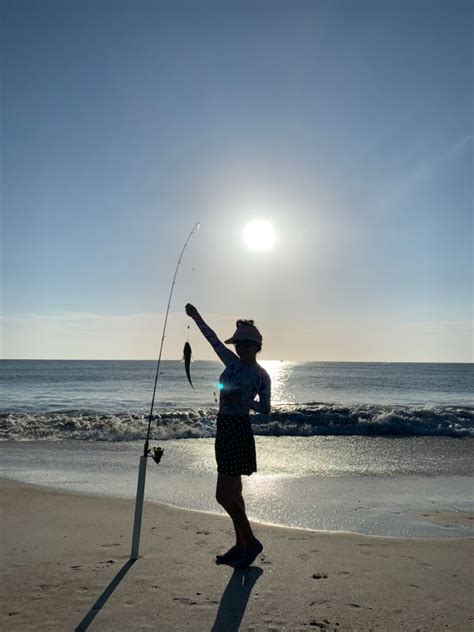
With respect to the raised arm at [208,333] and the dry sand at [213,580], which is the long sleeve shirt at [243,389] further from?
the dry sand at [213,580]

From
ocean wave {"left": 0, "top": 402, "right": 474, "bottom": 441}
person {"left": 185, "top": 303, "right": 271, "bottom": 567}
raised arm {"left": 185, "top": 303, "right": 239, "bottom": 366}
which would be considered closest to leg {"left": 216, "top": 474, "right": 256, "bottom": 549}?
person {"left": 185, "top": 303, "right": 271, "bottom": 567}

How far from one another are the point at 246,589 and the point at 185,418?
1450 cm

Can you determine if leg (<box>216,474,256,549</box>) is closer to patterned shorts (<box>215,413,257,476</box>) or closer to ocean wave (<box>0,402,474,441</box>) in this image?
patterned shorts (<box>215,413,257,476</box>)

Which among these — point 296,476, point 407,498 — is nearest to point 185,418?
point 296,476

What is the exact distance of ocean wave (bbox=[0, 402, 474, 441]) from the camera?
46.7 ft

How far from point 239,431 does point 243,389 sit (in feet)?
1.18

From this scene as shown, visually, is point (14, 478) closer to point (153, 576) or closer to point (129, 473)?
point (129, 473)

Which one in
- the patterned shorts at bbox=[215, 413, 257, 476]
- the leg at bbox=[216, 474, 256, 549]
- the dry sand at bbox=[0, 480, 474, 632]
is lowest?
the dry sand at bbox=[0, 480, 474, 632]

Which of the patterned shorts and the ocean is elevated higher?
the patterned shorts

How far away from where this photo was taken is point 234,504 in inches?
164

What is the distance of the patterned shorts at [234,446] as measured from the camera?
13.6 ft

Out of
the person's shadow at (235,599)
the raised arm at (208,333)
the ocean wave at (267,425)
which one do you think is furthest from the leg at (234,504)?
the ocean wave at (267,425)

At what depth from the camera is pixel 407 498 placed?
283 inches

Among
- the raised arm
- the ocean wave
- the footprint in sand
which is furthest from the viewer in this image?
the ocean wave
